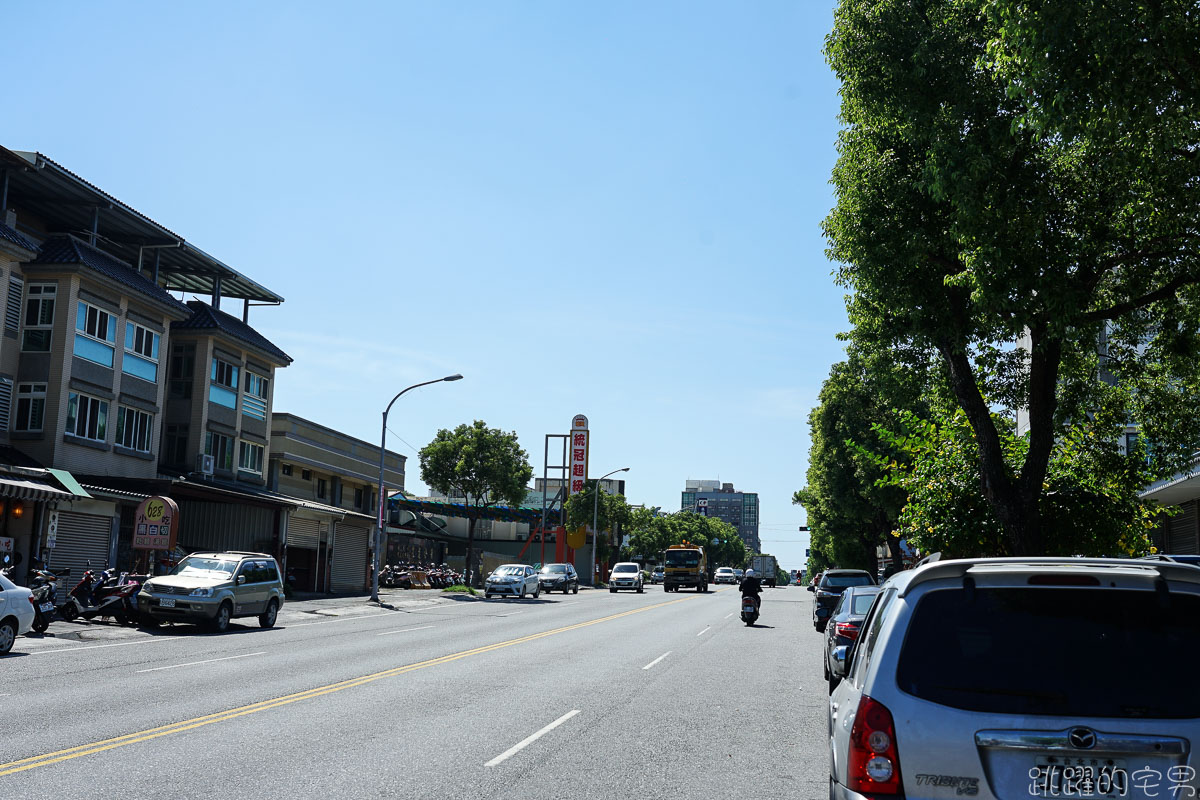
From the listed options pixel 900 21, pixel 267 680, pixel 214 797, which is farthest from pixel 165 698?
pixel 900 21

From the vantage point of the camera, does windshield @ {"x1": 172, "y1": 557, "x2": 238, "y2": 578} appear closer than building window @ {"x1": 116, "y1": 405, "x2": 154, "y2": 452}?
Yes

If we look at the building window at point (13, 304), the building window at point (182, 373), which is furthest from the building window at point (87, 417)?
the building window at point (182, 373)

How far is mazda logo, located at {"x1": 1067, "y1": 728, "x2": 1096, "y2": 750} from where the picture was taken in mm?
3928

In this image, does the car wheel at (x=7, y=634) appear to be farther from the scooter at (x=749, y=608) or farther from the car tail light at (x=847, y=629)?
the scooter at (x=749, y=608)

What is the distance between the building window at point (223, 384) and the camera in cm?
4078

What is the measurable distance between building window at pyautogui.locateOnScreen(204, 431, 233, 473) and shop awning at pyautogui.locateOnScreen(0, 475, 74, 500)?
13.8m

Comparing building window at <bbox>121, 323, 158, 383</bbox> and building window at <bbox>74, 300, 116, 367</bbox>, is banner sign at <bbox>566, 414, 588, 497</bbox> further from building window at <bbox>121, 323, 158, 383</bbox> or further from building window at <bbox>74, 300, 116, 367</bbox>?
building window at <bbox>74, 300, 116, 367</bbox>

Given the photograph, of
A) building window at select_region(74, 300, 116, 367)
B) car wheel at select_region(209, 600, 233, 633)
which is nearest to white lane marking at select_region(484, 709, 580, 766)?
car wheel at select_region(209, 600, 233, 633)

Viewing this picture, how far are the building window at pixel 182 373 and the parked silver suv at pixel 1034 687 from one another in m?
39.8

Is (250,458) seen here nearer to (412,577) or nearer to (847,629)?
(412,577)

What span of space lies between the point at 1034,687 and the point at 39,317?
33.1 m

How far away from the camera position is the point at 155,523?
27.5 meters

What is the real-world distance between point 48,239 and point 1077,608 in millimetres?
36216

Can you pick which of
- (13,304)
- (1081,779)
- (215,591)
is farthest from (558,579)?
(1081,779)
